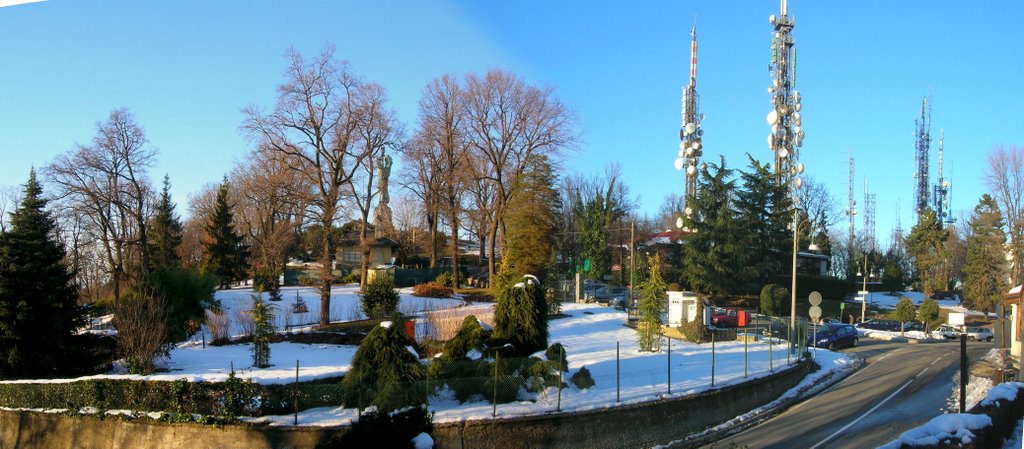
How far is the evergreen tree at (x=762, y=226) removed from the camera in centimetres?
4669

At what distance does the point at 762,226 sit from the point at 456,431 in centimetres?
4100

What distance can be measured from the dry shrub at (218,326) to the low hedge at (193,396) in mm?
8854

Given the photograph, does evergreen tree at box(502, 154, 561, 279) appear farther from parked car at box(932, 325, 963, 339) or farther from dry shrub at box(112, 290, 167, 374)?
dry shrub at box(112, 290, 167, 374)

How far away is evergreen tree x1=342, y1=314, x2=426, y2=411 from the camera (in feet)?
44.1

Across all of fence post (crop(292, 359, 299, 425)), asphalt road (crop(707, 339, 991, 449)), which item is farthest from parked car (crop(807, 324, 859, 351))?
fence post (crop(292, 359, 299, 425))

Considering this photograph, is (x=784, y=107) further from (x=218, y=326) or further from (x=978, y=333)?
(x=218, y=326)

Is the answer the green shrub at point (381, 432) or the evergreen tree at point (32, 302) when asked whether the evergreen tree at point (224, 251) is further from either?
the green shrub at point (381, 432)

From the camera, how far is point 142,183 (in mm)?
41062

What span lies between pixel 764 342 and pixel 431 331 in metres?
13.0

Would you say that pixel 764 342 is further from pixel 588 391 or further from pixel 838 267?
pixel 838 267

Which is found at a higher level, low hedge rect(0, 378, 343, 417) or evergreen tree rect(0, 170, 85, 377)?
evergreen tree rect(0, 170, 85, 377)

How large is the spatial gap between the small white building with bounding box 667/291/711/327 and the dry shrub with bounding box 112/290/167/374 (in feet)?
58.1

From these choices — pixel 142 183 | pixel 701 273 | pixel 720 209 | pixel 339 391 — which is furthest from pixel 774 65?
pixel 339 391

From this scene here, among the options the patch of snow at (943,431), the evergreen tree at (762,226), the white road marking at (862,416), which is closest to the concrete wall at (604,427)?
the white road marking at (862,416)
